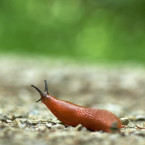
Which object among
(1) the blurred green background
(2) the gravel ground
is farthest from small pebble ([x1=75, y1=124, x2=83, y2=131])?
(1) the blurred green background

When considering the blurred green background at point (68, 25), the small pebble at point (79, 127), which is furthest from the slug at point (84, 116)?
the blurred green background at point (68, 25)

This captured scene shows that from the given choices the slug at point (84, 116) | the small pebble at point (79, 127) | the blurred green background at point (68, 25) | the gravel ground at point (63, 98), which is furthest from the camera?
the blurred green background at point (68, 25)

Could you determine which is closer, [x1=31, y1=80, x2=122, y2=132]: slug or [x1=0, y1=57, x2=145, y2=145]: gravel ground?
[x1=0, y1=57, x2=145, y2=145]: gravel ground

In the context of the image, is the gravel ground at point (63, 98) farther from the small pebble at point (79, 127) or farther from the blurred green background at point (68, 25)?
the blurred green background at point (68, 25)

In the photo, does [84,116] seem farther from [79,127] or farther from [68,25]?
[68,25]

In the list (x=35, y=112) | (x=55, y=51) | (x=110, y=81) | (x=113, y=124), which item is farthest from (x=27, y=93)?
(x=55, y=51)

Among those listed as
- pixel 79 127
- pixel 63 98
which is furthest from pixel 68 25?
pixel 79 127

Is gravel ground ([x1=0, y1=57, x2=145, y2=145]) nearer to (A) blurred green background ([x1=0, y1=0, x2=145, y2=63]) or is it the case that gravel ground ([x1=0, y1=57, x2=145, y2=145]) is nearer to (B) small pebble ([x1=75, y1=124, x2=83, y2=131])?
(B) small pebble ([x1=75, y1=124, x2=83, y2=131])

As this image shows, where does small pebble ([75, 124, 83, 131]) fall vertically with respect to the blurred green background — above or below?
below
